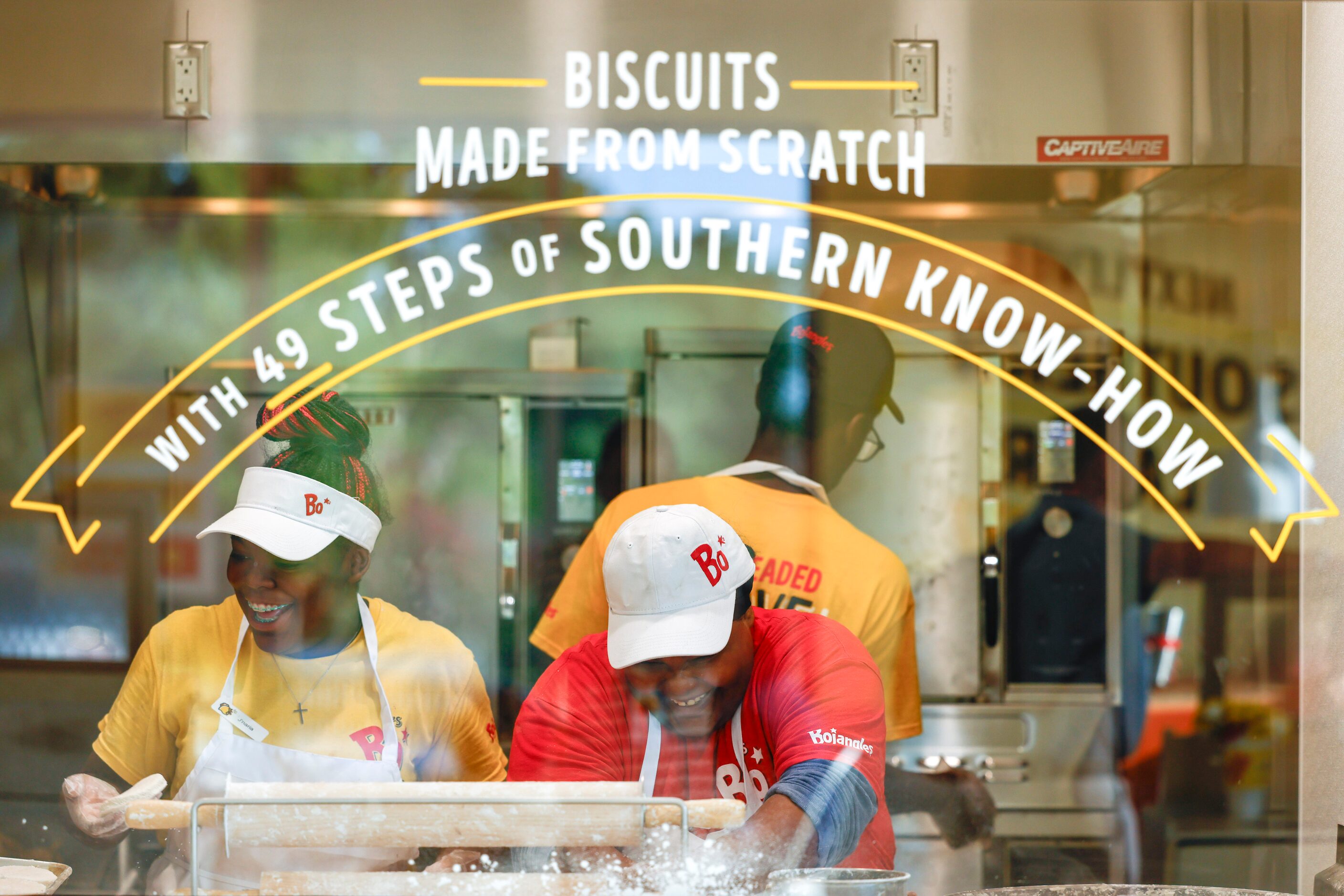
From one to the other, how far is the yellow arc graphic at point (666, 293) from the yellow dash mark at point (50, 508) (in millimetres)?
119

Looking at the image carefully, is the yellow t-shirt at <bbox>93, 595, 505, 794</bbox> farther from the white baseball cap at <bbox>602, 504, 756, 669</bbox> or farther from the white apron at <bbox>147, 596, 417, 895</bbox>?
the white baseball cap at <bbox>602, 504, 756, 669</bbox>

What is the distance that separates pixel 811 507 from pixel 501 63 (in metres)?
0.96

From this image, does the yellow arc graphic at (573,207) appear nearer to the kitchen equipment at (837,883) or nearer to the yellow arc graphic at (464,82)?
the yellow arc graphic at (464,82)

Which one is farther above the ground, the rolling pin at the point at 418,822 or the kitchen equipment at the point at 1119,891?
the rolling pin at the point at 418,822

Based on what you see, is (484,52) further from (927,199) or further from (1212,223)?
(1212,223)

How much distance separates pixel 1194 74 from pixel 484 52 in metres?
1.27

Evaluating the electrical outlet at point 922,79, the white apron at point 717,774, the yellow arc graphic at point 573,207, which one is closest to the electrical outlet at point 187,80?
the yellow arc graphic at point 573,207

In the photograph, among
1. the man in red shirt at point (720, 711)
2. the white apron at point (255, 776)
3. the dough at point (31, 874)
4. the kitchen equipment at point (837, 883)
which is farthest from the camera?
the white apron at point (255, 776)

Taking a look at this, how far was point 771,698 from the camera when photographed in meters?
1.73

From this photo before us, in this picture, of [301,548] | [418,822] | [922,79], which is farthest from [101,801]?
[922,79]

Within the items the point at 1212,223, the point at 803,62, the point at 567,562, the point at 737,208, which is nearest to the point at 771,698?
the point at 567,562

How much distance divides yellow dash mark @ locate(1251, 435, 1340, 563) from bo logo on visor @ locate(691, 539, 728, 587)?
108cm

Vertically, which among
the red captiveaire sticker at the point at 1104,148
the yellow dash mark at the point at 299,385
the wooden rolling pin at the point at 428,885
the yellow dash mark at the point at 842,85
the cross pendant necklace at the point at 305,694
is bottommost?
the wooden rolling pin at the point at 428,885

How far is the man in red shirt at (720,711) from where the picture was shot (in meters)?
1.68
